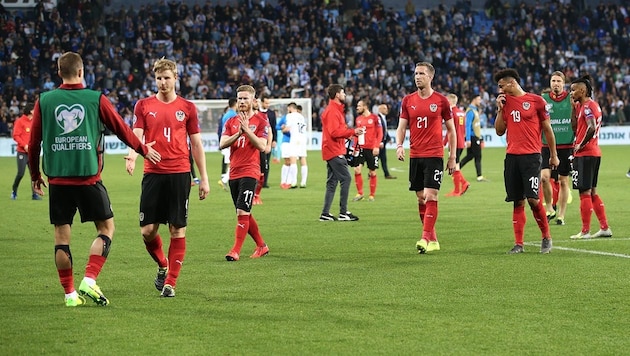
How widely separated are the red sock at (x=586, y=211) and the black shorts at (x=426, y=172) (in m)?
2.29

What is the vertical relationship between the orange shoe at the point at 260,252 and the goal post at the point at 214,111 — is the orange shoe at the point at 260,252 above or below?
below

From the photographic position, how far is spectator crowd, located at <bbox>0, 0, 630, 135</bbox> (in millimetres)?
46031

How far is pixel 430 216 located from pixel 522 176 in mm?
1199

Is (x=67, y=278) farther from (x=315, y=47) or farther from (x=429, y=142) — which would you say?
(x=315, y=47)

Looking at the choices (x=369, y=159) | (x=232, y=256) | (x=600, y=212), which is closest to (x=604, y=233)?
(x=600, y=212)

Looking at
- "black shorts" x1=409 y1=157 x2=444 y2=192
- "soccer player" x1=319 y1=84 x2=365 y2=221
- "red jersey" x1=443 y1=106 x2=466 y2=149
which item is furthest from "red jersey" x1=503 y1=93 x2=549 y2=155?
"red jersey" x1=443 y1=106 x2=466 y2=149

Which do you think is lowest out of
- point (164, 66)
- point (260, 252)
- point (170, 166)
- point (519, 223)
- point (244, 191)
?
point (260, 252)

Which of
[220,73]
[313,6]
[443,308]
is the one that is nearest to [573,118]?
[443,308]

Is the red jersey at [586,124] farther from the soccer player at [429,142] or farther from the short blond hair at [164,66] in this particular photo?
the short blond hair at [164,66]

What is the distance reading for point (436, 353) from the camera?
689 cm

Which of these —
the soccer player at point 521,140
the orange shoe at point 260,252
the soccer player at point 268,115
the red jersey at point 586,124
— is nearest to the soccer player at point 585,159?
the red jersey at point 586,124

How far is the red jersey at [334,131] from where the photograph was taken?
16266 millimetres

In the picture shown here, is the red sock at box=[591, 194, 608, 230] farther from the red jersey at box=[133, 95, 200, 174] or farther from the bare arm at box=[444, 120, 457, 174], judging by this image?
the red jersey at box=[133, 95, 200, 174]

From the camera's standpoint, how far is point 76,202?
8586 millimetres
